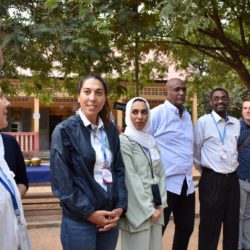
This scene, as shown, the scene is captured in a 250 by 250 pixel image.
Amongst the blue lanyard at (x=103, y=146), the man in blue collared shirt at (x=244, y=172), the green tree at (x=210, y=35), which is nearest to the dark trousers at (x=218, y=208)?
the man in blue collared shirt at (x=244, y=172)

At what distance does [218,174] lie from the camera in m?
3.88

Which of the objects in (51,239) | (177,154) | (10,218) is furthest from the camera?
(51,239)

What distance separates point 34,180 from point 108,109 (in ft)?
15.2

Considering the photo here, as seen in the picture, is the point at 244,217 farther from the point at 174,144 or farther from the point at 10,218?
the point at 10,218

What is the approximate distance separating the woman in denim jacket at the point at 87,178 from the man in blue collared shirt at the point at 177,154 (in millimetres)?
1101

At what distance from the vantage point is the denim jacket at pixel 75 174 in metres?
2.49

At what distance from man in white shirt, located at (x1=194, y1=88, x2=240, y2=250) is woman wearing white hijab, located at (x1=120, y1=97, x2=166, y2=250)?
80 centimetres

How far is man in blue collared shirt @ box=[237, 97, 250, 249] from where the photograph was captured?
14.2ft

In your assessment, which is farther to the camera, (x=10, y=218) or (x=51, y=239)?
(x=51, y=239)

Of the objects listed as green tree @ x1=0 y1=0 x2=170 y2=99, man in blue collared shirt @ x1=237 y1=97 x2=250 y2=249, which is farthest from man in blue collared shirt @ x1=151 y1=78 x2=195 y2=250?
green tree @ x1=0 y1=0 x2=170 y2=99

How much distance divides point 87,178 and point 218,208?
1.85 metres

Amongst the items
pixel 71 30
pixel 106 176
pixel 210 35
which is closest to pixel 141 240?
pixel 106 176

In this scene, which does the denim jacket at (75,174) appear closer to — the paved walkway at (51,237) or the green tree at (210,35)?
the green tree at (210,35)

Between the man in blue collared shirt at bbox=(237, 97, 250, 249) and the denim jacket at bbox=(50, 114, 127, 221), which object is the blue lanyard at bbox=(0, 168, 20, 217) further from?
the man in blue collared shirt at bbox=(237, 97, 250, 249)
